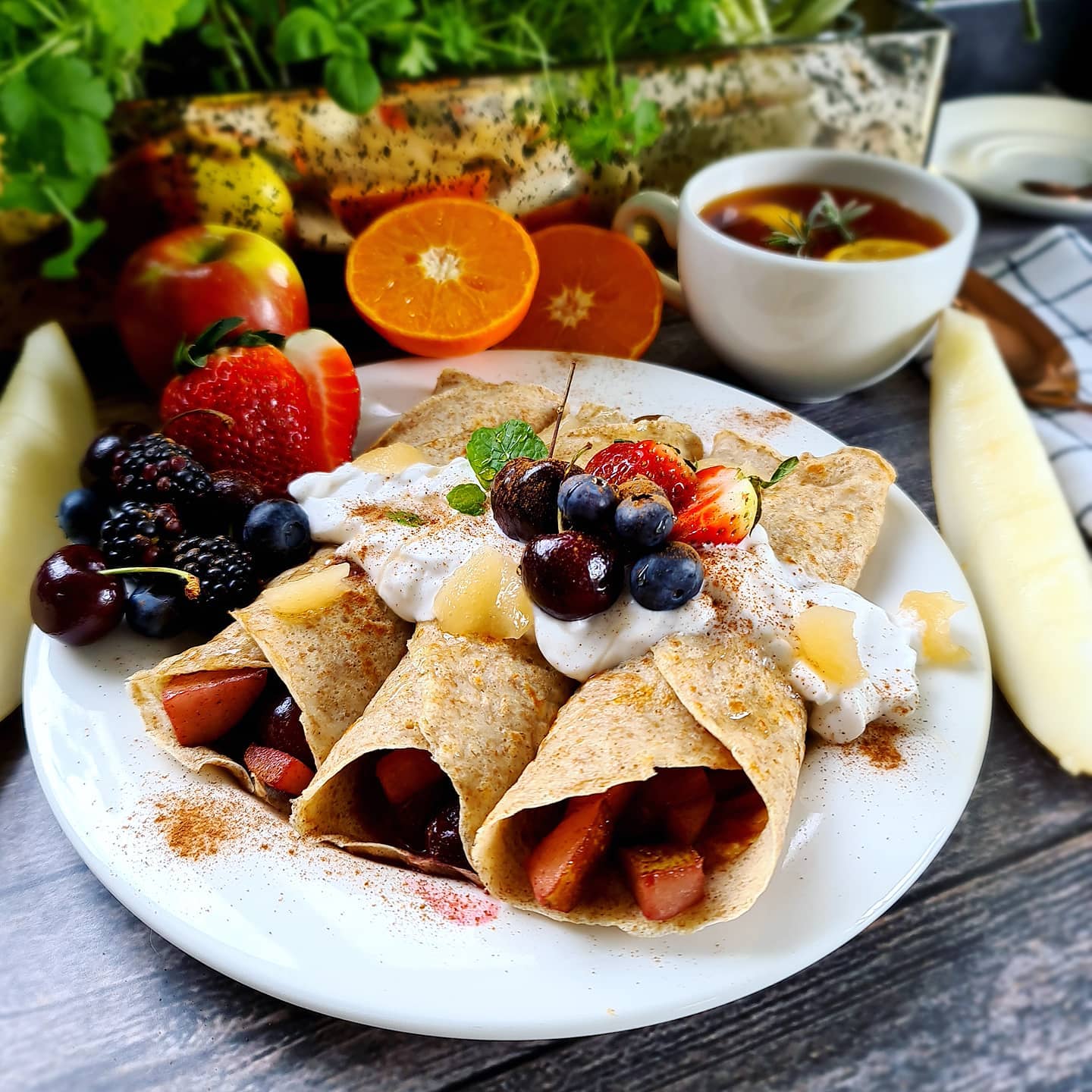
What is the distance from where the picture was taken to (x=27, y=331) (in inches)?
99.8

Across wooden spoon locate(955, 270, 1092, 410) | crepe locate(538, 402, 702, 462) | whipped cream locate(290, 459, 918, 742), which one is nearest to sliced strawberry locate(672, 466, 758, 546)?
whipped cream locate(290, 459, 918, 742)

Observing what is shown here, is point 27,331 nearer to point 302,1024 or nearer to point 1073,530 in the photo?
point 302,1024

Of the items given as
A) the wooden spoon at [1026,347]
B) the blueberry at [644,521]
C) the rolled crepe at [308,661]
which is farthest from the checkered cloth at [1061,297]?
the rolled crepe at [308,661]

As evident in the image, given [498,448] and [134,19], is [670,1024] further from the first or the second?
[134,19]

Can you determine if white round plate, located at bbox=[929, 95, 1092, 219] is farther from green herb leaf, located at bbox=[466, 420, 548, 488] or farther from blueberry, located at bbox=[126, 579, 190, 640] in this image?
blueberry, located at bbox=[126, 579, 190, 640]

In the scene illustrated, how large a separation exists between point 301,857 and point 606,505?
65 cm

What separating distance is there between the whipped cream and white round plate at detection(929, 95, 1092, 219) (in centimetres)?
234

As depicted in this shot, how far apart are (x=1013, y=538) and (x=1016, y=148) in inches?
96.1

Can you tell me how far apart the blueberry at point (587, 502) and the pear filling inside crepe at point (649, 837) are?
1.24ft

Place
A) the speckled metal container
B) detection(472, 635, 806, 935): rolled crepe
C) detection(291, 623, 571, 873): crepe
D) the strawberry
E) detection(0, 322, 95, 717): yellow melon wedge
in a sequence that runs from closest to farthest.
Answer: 1. detection(472, 635, 806, 935): rolled crepe
2. detection(291, 623, 571, 873): crepe
3. the strawberry
4. detection(0, 322, 95, 717): yellow melon wedge
5. the speckled metal container

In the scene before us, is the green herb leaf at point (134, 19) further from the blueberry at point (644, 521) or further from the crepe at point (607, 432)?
the blueberry at point (644, 521)

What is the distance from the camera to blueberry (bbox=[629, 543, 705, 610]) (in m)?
1.41

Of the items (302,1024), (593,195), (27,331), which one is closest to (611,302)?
(593,195)

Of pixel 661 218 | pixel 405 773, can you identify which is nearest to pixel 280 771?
pixel 405 773
